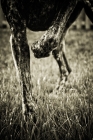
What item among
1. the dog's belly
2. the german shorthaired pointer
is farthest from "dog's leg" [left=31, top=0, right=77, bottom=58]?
the dog's belly

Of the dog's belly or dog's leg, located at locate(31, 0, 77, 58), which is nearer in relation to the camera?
dog's leg, located at locate(31, 0, 77, 58)

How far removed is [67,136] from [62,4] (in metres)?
1.00

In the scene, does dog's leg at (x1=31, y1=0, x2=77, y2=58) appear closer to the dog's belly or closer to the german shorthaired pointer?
the german shorthaired pointer

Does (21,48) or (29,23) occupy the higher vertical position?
(29,23)

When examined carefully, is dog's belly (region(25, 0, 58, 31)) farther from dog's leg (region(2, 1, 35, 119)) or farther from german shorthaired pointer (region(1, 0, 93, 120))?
dog's leg (region(2, 1, 35, 119))

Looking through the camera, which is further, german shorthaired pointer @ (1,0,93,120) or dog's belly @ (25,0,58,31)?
dog's belly @ (25,0,58,31)

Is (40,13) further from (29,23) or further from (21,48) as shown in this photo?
(21,48)

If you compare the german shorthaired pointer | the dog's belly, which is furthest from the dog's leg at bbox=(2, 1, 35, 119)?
the dog's belly

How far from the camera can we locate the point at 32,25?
1509 mm

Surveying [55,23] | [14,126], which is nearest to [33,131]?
[14,126]

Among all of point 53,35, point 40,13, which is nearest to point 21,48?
point 53,35

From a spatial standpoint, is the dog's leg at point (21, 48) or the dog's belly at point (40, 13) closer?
the dog's leg at point (21, 48)

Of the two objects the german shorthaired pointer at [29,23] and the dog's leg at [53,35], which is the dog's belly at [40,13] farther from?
the dog's leg at [53,35]

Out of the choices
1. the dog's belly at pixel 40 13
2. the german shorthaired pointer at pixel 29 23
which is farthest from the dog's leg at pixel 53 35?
the dog's belly at pixel 40 13
